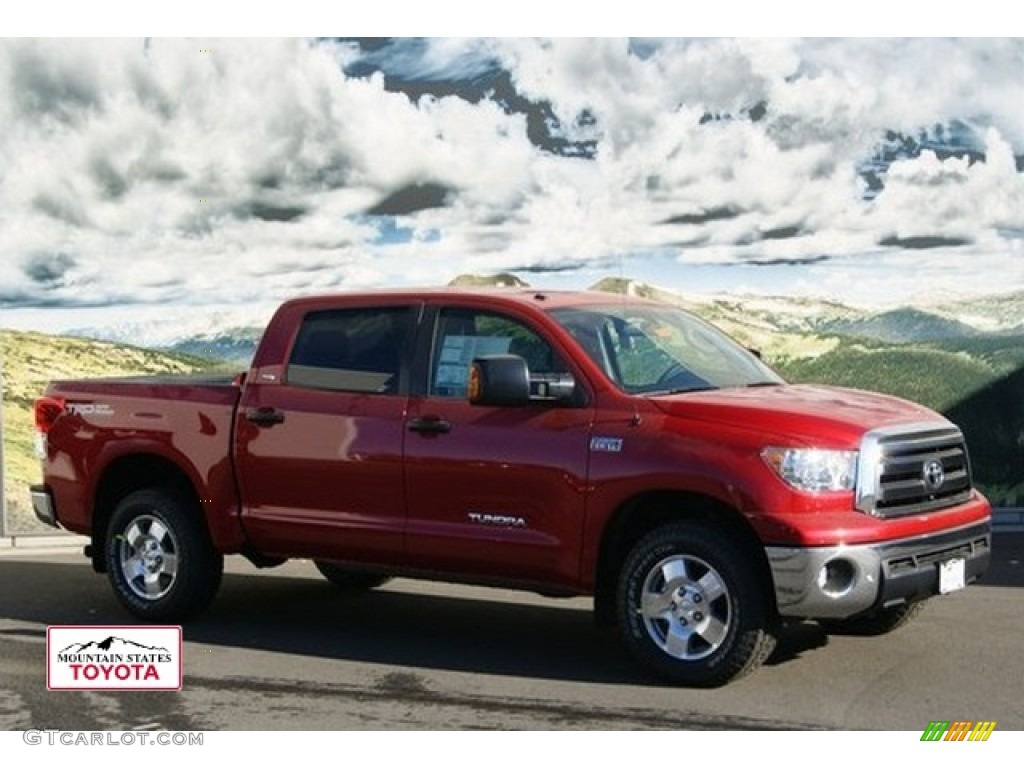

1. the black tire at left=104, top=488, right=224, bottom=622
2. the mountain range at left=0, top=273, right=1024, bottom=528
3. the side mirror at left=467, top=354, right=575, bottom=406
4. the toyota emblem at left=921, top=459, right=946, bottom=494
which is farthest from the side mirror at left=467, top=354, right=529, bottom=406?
the mountain range at left=0, top=273, right=1024, bottom=528

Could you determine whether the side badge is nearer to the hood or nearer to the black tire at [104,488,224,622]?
the hood

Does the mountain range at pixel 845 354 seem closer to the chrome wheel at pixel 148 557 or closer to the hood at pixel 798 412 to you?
the chrome wheel at pixel 148 557

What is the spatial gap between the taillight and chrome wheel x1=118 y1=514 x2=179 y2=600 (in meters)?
0.87

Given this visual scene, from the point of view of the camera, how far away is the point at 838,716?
661cm

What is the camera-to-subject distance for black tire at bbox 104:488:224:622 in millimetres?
8617

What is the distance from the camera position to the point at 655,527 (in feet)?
24.1

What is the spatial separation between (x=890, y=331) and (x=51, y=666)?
736 centimetres

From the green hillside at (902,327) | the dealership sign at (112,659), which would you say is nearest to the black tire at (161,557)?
the dealership sign at (112,659)

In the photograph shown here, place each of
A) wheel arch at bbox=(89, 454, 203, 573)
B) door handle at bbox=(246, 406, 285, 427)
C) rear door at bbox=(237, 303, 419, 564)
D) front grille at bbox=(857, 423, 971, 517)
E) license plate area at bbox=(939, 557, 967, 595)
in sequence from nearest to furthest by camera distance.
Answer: front grille at bbox=(857, 423, 971, 517) → license plate area at bbox=(939, 557, 967, 595) → rear door at bbox=(237, 303, 419, 564) → door handle at bbox=(246, 406, 285, 427) → wheel arch at bbox=(89, 454, 203, 573)

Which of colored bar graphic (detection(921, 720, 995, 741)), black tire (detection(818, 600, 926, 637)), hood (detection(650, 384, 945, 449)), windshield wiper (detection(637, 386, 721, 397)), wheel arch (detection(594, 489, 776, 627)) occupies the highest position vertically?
windshield wiper (detection(637, 386, 721, 397))

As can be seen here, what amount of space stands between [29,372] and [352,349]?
4.88 metres

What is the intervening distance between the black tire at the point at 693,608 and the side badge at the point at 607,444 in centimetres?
42

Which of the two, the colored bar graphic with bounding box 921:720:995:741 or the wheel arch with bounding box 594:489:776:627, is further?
the wheel arch with bounding box 594:489:776:627
